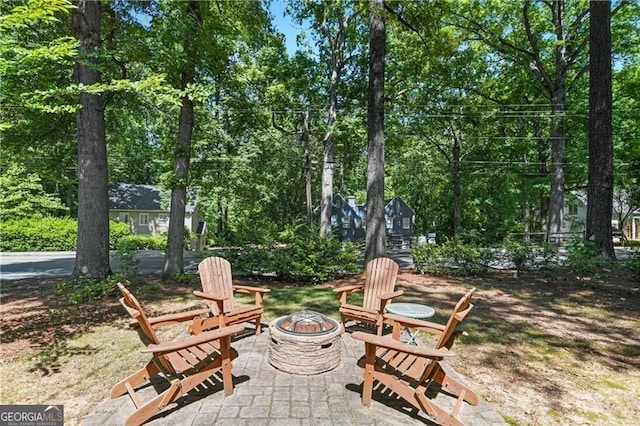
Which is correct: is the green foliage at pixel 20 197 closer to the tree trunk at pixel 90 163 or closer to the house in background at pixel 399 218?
the tree trunk at pixel 90 163

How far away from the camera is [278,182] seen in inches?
981

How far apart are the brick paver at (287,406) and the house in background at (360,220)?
2102 cm

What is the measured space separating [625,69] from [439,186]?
38.1ft

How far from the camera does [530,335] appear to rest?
4.66 m

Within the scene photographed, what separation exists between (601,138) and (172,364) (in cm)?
1009

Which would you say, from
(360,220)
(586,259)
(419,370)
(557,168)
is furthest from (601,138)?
(360,220)

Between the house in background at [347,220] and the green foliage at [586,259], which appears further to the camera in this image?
the house in background at [347,220]

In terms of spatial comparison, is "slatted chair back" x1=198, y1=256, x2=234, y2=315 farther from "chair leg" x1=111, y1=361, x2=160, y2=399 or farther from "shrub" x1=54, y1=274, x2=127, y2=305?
"shrub" x1=54, y1=274, x2=127, y2=305

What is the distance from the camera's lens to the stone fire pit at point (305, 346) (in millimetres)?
3283

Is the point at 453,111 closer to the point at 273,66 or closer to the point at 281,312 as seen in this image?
the point at 273,66

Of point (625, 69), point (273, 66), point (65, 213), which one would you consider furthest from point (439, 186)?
point (65, 213)

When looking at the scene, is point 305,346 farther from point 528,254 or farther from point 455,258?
point 528,254

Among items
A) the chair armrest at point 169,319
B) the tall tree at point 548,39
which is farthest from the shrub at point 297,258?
the tall tree at point 548,39

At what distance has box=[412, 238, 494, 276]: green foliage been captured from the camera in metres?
8.90
